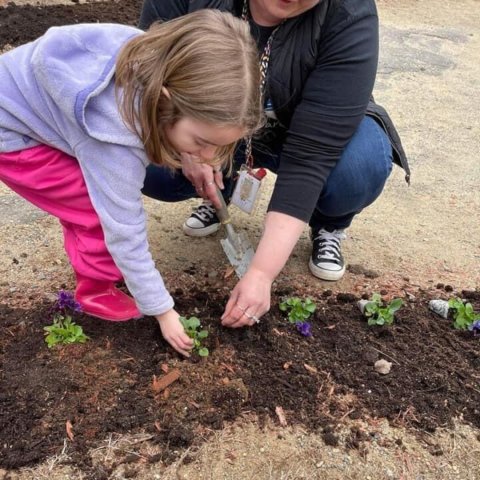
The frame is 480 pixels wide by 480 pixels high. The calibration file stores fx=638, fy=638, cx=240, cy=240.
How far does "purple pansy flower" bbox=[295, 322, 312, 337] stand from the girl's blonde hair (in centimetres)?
91

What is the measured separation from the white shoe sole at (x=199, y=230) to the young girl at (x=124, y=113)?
0.93m

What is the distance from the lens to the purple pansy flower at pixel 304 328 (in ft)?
8.03

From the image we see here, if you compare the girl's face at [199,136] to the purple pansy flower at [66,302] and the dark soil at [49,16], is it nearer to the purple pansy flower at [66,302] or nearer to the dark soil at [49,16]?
the purple pansy flower at [66,302]

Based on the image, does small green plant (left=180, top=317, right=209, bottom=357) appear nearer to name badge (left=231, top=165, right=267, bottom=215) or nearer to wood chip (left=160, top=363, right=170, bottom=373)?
wood chip (left=160, top=363, right=170, bottom=373)

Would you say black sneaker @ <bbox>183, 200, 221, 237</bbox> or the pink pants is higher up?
the pink pants

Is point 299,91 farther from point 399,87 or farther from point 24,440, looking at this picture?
point 399,87

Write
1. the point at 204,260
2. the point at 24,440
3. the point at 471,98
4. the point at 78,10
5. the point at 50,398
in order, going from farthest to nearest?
the point at 78,10 → the point at 471,98 → the point at 204,260 → the point at 50,398 → the point at 24,440

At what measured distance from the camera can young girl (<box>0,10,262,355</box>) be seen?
1761 mm

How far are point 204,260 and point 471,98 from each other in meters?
3.53

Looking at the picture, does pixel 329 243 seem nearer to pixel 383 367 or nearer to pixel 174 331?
pixel 383 367

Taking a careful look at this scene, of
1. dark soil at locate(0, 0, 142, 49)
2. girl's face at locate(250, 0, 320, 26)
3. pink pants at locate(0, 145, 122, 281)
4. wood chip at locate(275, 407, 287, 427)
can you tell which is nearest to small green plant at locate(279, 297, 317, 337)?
wood chip at locate(275, 407, 287, 427)

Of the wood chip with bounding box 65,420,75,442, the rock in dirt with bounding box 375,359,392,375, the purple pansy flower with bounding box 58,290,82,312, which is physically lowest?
the rock in dirt with bounding box 375,359,392,375

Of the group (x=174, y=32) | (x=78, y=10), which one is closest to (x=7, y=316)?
(x=174, y=32)

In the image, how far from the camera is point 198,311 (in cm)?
254
